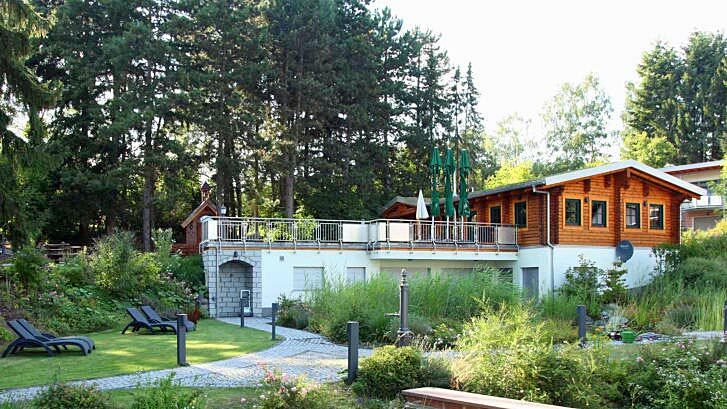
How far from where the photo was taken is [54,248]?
35406 mm

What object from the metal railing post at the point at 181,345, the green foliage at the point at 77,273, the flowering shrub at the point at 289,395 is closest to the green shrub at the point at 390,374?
the flowering shrub at the point at 289,395

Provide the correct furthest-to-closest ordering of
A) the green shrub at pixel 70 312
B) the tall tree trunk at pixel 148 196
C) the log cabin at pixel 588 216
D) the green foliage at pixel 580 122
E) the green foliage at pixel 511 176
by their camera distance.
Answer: the green foliage at pixel 580 122 < the green foliage at pixel 511 176 < the tall tree trunk at pixel 148 196 < the log cabin at pixel 588 216 < the green shrub at pixel 70 312

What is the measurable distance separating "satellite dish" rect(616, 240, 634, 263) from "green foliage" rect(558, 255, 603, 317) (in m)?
1.15

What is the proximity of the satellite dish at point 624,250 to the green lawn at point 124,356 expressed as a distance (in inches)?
598

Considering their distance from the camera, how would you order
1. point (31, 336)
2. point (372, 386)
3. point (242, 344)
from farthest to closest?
point (242, 344) → point (31, 336) → point (372, 386)

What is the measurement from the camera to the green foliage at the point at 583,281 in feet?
73.6

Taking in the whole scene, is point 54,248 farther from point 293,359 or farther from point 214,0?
point 293,359

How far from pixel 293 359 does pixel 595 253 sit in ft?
56.4

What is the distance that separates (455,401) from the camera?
7480 mm

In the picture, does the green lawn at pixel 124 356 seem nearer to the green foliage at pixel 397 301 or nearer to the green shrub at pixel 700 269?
the green foliage at pixel 397 301

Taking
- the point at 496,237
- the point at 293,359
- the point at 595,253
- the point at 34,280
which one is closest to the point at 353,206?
the point at 496,237

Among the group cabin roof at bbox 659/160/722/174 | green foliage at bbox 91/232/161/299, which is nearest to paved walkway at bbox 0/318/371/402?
green foliage at bbox 91/232/161/299

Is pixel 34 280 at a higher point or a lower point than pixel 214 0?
lower

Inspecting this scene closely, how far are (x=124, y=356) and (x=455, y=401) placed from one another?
7.79 metres
